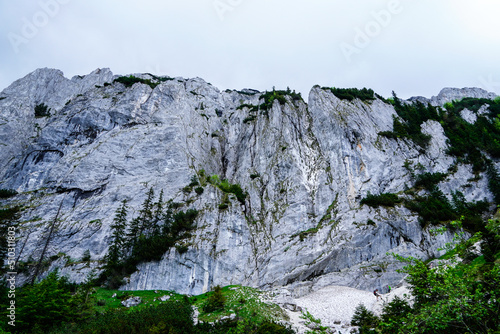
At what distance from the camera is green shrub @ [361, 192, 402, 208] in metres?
41.7

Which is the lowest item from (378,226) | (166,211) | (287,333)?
(287,333)

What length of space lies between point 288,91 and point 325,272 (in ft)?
179

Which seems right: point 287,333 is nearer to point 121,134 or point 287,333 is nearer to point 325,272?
point 325,272

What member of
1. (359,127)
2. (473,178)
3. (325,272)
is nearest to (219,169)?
(359,127)

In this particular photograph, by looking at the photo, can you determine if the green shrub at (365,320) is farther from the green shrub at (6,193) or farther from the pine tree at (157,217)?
the green shrub at (6,193)

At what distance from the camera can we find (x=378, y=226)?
3844 cm

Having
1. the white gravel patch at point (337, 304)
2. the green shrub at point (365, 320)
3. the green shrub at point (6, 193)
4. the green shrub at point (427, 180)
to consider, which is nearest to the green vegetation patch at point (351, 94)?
the green shrub at point (427, 180)

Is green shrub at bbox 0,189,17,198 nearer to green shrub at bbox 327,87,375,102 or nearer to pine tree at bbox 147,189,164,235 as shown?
pine tree at bbox 147,189,164,235

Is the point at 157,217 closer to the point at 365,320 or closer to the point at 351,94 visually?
the point at 365,320

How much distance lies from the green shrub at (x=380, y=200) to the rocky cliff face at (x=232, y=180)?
1191 millimetres

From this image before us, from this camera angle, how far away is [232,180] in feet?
198

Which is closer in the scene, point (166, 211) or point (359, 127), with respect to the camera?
point (166, 211)

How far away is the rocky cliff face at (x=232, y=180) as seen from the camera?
37125mm

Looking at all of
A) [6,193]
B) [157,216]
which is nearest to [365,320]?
[157,216]
